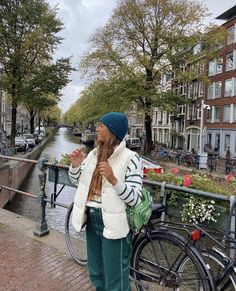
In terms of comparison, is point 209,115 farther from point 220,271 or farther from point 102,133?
point 102,133

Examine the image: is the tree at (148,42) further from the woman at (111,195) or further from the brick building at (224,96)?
the woman at (111,195)

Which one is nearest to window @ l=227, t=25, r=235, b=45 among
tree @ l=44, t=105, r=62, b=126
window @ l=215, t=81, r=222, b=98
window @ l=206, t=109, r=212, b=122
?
window @ l=215, t=81, r=222, b=98

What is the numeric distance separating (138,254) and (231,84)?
3062 cm

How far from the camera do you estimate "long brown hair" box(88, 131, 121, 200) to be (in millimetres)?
2359

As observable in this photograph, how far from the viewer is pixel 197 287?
2596 mm

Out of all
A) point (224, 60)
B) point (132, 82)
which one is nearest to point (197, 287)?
point (132, 82)

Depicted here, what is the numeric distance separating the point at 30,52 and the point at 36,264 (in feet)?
60.5

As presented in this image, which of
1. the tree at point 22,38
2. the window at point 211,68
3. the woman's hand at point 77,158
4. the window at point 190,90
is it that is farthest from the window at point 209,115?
the woman's hand at point 77,158

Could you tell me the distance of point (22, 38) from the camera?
1989 centimetres

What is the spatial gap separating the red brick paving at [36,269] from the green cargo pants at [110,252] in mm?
888

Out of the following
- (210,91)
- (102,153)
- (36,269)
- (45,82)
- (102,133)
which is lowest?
(36,269)

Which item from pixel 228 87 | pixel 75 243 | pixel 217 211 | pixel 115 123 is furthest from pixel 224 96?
pixel 115 123

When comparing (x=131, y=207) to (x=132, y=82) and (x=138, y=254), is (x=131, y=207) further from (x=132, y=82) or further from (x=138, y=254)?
(x=132, y=82)

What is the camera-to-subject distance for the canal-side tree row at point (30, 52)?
1922 cm
